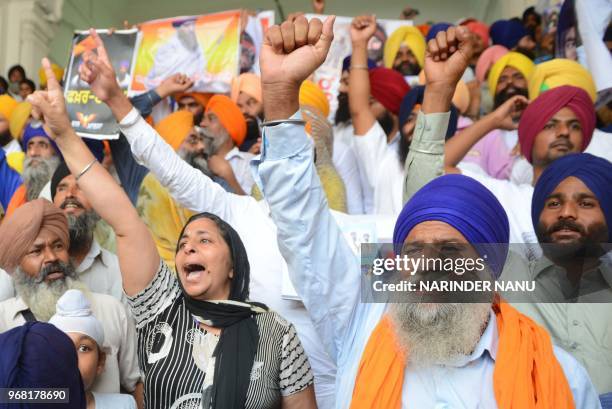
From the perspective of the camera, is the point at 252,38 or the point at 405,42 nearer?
the point at 405,42

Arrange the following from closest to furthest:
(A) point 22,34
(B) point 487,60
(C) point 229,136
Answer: (C) point 229,136, (B) point 487,60, (A) point 22,34

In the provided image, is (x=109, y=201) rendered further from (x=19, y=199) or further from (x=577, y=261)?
(x=19, y=199)

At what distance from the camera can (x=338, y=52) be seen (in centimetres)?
650

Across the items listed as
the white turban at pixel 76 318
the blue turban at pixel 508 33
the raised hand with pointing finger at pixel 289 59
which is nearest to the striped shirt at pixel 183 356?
the white turban at pixel 76 318

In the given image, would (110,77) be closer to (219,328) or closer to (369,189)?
(219,328)

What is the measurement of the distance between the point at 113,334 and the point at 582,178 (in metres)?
1.93

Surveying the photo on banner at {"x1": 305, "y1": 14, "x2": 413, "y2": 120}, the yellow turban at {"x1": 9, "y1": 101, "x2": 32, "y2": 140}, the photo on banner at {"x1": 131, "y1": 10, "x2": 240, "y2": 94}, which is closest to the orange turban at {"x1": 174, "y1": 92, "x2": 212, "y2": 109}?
the photo on banner at {"x1": 131, "y1": 10, "x2": 240, "y2": 94}

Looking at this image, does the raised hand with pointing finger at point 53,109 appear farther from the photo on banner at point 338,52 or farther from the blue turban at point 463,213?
the photo on banner at point 338,52

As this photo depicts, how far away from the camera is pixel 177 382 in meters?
2.44

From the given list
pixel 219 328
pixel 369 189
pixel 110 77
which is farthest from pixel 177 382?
pixel 369 189

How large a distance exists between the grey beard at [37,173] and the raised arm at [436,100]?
2471 millimetres

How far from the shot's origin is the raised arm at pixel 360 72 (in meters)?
3.84

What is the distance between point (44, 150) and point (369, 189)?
2.04m

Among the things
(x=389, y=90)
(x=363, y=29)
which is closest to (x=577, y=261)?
(x=363, y=29)
